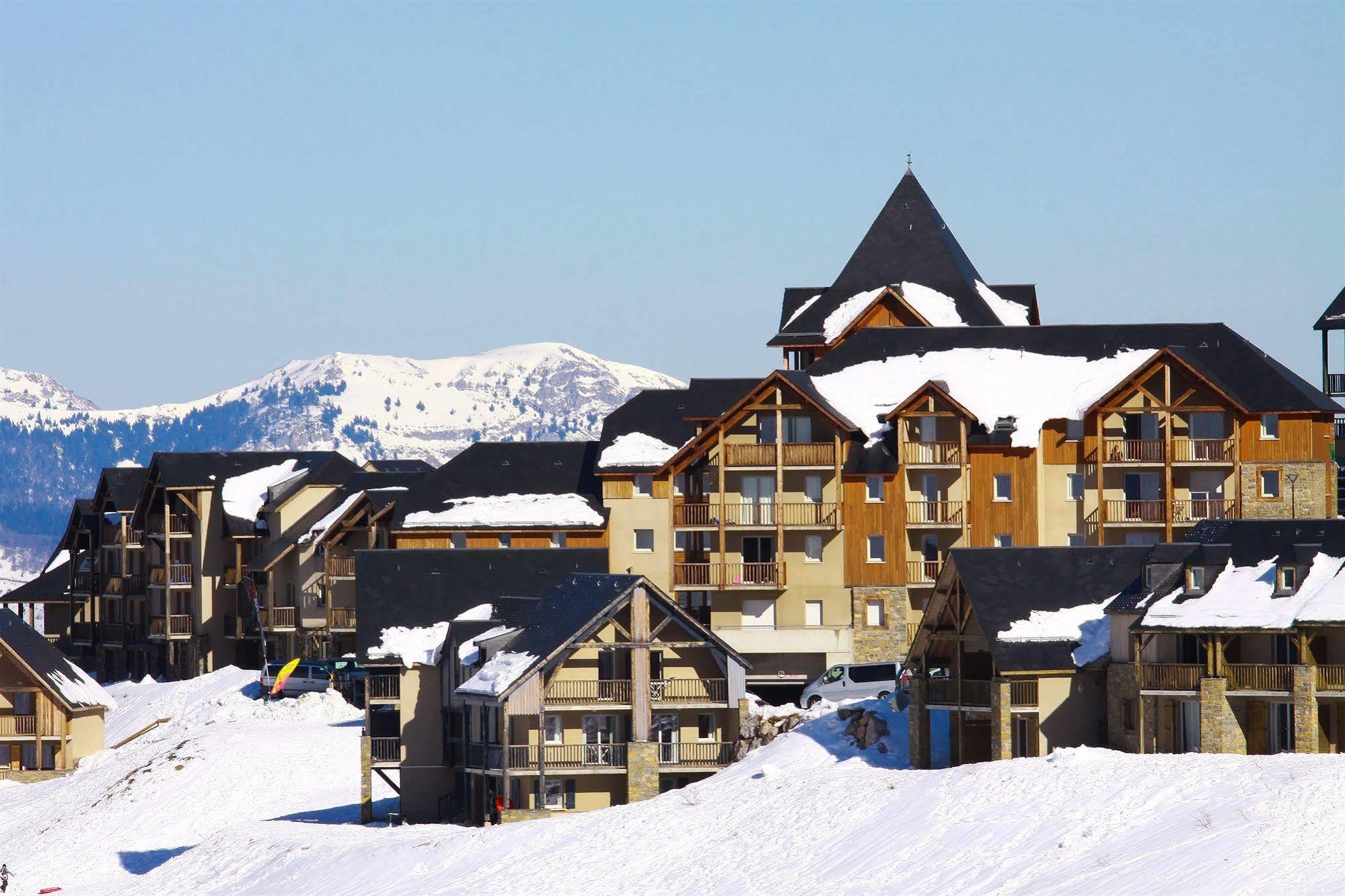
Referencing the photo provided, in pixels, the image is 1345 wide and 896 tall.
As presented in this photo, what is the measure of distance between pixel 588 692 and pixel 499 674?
8.70 ft

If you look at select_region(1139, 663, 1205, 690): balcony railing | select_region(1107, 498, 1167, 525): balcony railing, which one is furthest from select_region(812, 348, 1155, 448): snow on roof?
select_region(1139, 663, 1205, 690): balcony railing

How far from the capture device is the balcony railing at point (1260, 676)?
6184 cm

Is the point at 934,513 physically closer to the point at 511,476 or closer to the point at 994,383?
the point at 994,383

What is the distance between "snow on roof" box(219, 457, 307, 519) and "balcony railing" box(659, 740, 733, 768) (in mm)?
52505

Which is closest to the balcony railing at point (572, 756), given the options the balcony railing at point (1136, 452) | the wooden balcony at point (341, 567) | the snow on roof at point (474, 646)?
the snow on roof at point (474, 646)

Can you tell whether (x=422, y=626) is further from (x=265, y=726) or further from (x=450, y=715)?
(x=265, y=726)

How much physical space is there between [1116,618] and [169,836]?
32.6 metres

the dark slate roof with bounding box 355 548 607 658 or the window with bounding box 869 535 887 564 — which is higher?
the window with bounding box 869 535 887 564

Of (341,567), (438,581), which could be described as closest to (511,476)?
(341,567)

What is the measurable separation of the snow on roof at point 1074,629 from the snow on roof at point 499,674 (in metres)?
14.0

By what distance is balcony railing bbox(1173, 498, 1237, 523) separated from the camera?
301 feet

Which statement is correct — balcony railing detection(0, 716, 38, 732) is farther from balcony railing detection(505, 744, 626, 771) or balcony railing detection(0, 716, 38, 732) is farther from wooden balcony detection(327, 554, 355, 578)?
balcony railing detection(505, 744, 626, 771)

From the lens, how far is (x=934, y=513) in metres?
92.5

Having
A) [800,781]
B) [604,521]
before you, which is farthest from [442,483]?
[800,781]
